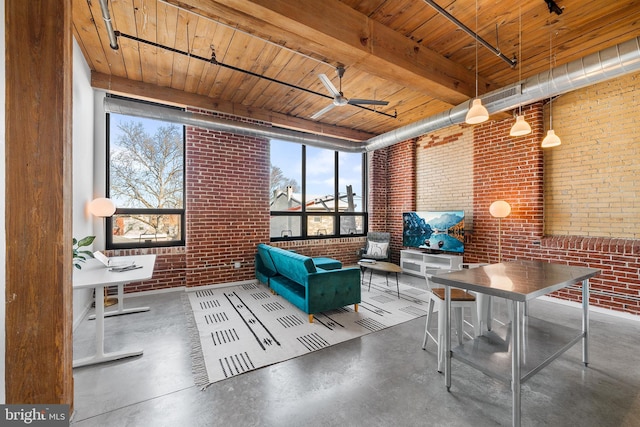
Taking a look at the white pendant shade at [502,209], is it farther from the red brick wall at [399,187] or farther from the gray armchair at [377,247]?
the gray armchair at [377,247]

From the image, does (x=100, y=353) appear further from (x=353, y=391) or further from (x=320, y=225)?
(x=320, y=225)

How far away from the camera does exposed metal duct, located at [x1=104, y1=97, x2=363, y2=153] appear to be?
358 cm

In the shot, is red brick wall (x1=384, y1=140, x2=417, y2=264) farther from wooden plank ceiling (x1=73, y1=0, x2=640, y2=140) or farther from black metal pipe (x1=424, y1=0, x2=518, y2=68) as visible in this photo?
black metal pipe (x1=424, y1=0, x2=518, y2=68)

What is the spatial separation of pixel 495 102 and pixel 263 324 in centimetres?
418

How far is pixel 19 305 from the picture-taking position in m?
1.44

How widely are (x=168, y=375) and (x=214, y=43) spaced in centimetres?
340

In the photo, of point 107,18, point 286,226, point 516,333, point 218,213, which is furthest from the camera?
point 286,226

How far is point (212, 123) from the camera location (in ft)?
13.6

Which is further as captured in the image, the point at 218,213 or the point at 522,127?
the point at 218,213

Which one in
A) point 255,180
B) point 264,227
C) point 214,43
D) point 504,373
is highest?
point 214,43

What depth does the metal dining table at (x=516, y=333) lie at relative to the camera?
5.19ft

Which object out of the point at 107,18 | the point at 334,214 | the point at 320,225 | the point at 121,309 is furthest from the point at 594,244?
the point at 121,309

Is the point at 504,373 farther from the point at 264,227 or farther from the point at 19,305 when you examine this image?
the point at 264,227

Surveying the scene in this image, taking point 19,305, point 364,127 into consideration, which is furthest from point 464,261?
point 19,305
